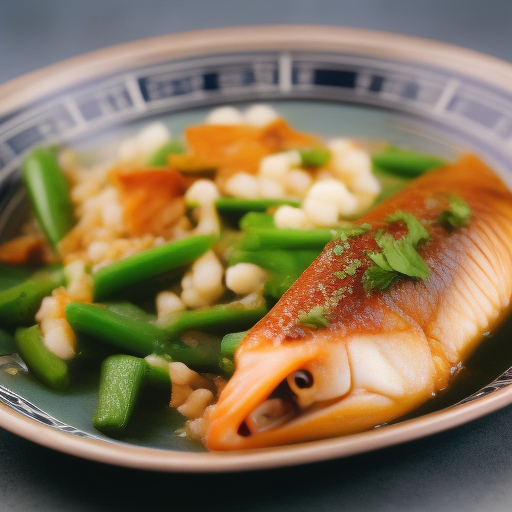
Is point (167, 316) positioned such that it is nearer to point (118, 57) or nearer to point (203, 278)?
point (203, 278)

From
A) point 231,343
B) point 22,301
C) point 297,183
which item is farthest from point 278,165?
point 22,301

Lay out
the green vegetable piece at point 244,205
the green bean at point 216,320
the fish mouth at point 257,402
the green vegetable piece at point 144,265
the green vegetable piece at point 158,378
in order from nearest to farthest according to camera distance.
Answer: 1. the fish mouth at point 257,402
2. the green vegetable piece at point 158,378
3. the green bean at point 216,320
4. the green vegetable piece at point 144,265
5. the green vegetable piece at point 244,205

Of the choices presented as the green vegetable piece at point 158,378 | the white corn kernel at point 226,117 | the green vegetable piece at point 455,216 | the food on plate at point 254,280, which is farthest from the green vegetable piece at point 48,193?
the green vegetable piece at point 455,216

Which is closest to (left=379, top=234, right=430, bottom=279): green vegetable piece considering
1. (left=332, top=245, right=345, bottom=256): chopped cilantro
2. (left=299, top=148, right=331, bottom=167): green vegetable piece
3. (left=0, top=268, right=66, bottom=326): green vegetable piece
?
(left=332, top=245, right=345, bottom=256): chopped cilantro

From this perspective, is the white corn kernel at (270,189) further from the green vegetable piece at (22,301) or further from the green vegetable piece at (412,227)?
the green vegetable piece at (22,301)

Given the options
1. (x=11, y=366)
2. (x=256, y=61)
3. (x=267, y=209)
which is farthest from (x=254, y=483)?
(x=256, y=61)

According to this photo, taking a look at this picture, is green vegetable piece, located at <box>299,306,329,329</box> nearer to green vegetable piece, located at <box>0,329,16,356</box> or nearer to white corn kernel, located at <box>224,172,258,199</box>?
white corn kernel, located at <box>224,172,258,199</box>

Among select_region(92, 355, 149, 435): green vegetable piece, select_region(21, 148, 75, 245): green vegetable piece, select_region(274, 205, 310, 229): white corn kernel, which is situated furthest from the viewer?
select_region(21, 148, 75, 245): green vegetable piece
